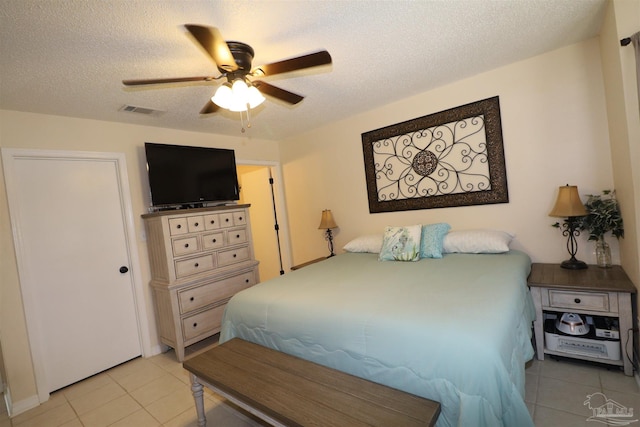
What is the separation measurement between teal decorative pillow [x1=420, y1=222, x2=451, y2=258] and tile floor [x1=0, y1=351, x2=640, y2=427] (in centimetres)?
106

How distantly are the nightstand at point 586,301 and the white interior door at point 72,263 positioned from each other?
3699 millimetres

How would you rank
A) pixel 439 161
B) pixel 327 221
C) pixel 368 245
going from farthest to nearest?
pixel 327 221 → pixel 368 245 → pixel 439 161

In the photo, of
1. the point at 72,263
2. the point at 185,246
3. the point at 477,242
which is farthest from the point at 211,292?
the point at 477,242

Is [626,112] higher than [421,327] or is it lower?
higher

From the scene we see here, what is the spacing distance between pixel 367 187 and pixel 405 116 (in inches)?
36.3

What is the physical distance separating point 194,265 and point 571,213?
3.36 meters

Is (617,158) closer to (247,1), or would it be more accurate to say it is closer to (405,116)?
(405,116)

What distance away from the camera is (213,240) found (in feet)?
10.7

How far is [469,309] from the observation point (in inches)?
58.7

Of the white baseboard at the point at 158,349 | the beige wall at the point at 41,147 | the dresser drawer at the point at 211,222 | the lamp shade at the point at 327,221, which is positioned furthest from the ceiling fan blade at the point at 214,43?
the white baseboard at the point at 158,349

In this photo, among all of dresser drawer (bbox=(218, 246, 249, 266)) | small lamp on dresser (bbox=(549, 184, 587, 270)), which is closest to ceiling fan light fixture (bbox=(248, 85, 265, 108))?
dresser drawer (bbox=(218, 246, 249, 266))

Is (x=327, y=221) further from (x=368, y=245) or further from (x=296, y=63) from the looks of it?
(x=296, y=63)

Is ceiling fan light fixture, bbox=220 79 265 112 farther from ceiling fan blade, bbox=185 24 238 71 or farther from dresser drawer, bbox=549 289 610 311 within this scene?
dresser drawer, bbox=549 289 610 311

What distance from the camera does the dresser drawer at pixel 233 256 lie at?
3334 mm
